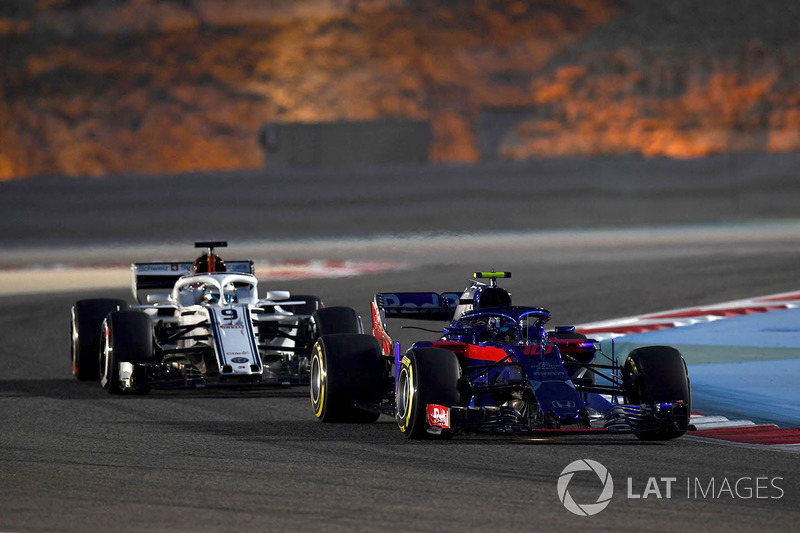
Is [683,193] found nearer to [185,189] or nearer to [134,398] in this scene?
[185,189]

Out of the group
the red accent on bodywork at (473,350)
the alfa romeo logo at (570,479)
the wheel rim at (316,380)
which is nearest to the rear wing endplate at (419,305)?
the wheel rim at (316,380)

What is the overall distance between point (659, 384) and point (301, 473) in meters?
2.43

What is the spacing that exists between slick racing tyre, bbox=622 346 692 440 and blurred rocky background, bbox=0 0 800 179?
43632mm

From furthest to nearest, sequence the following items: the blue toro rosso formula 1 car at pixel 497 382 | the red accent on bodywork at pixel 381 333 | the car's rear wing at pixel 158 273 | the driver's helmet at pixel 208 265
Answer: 1. the car's rear wing at pixel 158 273
2. the driver's helmet at pixel 208 265
3. the red accent on bodywork at pixel 381 333
4. the blue toro rosso formula 1 car at pixel 497 382

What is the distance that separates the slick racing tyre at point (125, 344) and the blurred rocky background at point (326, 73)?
4186cm

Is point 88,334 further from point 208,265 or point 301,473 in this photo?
point 301,473

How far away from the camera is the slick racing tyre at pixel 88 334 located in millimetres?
13367

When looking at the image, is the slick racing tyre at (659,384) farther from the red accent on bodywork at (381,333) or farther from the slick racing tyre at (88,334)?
the slick racing tyre at (88,334)

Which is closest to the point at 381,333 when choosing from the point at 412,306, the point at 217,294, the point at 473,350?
the point at 412,306

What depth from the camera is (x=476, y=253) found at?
94.0 feet

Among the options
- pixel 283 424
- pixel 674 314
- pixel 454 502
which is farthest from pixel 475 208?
pixel 454 502

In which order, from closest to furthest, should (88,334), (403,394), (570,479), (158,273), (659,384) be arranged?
(570,479), (659,384), (403,394), (88,334), (158,273)

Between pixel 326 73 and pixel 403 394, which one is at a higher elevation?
pixel 326 73

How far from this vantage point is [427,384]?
9.66 m
